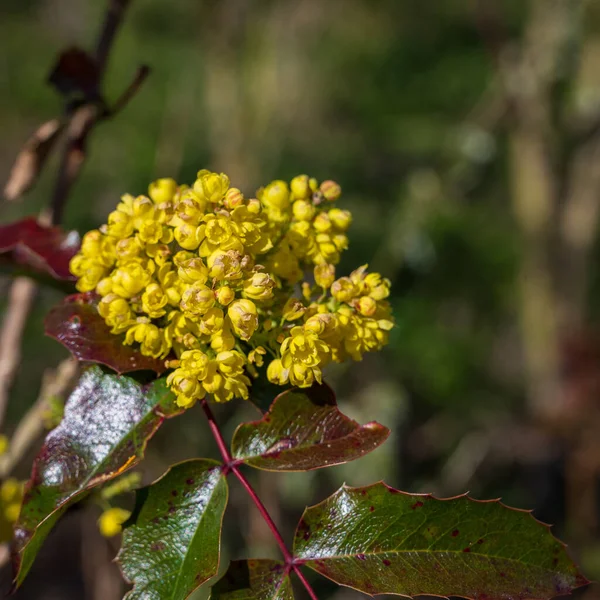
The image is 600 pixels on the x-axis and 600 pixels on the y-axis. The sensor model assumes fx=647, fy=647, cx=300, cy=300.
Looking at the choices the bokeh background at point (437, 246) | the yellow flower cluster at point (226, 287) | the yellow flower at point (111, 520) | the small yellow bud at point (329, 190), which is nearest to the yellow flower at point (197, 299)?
the yellow flower cluster at point (226, 287)

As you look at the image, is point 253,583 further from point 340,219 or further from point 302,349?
point 340,219

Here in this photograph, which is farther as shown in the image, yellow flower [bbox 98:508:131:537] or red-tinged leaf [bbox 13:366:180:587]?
yellow flower [bbox 98:508:131:537]

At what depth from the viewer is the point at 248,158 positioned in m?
3.39

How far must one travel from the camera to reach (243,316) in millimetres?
613

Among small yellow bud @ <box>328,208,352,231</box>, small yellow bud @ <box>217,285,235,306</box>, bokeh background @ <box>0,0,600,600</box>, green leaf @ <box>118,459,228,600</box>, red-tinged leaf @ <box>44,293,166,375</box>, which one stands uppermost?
small yellow bud @ <box>328,208,352,231</box>

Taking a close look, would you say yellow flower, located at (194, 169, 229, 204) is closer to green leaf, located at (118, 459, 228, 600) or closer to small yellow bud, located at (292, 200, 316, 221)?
small yellow bud, located at (292, 200, 316, 221)

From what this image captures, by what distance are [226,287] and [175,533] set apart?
0.25m

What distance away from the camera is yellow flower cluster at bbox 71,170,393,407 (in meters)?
0.63

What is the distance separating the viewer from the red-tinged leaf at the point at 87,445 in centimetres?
62

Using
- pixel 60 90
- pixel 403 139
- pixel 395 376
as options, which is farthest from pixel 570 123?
pixel 60 90

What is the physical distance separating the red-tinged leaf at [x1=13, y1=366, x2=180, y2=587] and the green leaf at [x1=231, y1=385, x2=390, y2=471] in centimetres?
9

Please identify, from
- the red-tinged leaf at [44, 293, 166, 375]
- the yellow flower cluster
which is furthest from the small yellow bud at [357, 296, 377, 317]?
the red-tinged leaf at [44, 293, 166, 375]

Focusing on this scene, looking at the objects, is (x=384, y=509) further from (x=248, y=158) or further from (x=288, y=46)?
(x=288, y=46)

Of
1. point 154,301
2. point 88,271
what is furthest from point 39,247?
point 154,301
